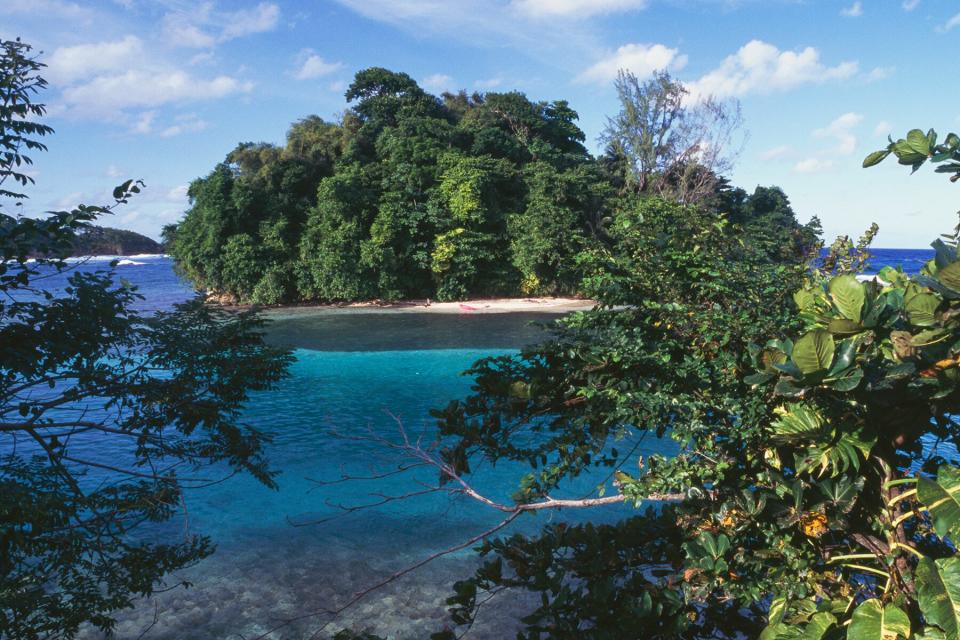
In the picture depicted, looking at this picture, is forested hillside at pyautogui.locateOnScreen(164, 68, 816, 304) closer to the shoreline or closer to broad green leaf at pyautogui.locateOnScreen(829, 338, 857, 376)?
the shoreline

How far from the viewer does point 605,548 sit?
101 inches

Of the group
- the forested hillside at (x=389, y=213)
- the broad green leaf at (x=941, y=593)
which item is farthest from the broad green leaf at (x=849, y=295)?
the forested hillside at (x=389, y=213)

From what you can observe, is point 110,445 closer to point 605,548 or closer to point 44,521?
point 44,521

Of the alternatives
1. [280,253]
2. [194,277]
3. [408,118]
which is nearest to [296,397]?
[280,253]

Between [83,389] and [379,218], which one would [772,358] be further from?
[379,218]

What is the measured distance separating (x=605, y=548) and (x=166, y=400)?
116 inches

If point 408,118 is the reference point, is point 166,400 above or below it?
below

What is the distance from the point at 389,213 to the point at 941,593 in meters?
26.2

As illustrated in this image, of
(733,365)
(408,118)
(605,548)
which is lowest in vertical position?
(605,548)

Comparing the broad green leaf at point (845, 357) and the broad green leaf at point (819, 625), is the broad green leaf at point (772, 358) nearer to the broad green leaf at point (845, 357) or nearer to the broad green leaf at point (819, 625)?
the broad green leaf at point (845, 357)

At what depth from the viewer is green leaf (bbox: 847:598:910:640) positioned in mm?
1618

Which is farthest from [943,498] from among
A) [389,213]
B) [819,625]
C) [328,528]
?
[389,213]

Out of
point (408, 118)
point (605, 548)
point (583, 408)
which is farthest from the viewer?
point (408, 118)

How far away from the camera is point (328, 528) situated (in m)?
7.85
